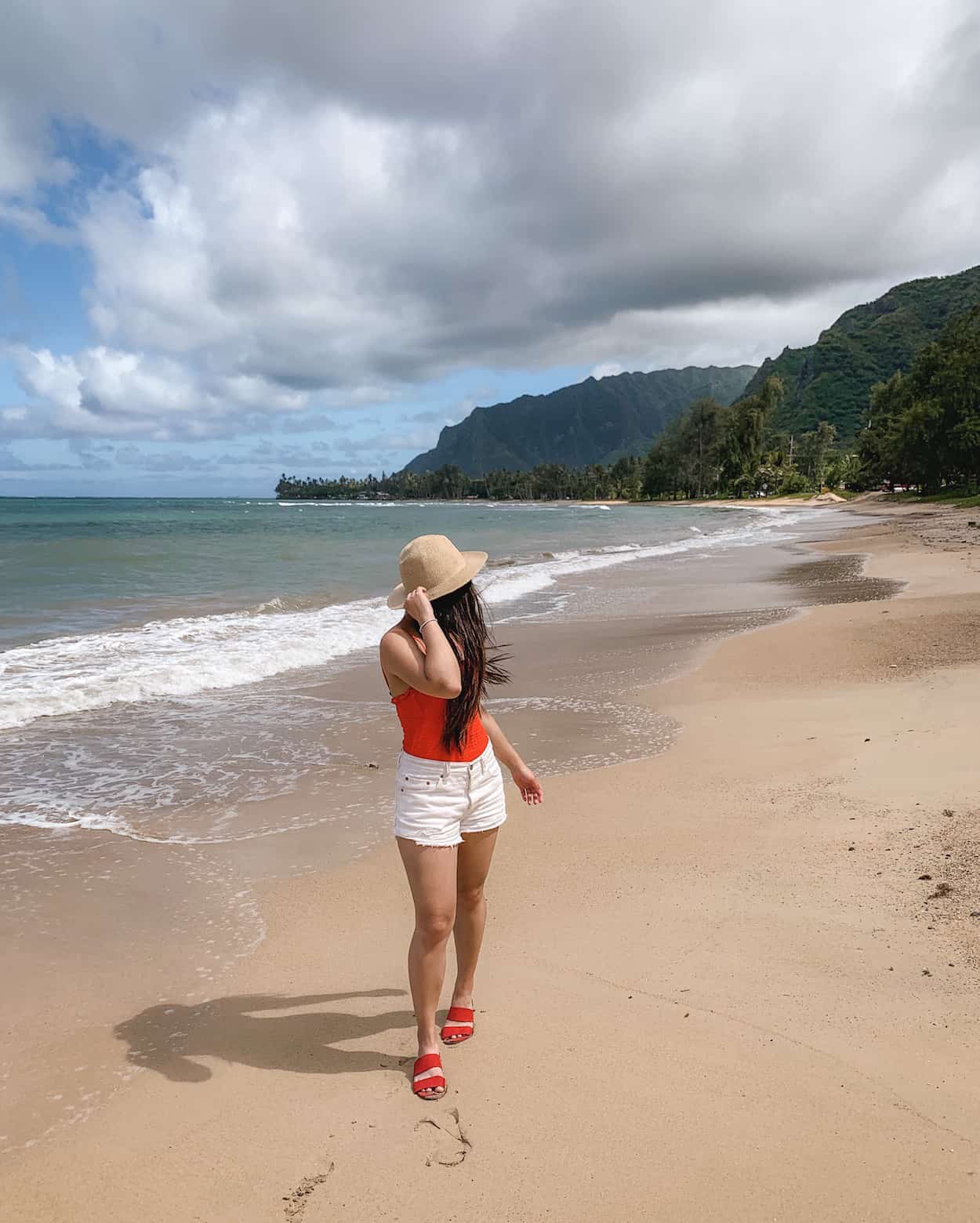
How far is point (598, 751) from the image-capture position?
6.48 metres

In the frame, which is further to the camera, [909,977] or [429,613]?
[909,977]

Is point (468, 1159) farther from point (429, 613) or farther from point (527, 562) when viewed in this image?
point (527, 562)

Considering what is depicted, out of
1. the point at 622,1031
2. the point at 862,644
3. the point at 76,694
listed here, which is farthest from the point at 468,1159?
the point at 862,644

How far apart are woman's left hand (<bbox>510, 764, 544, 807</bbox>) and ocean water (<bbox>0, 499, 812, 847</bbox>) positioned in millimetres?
2416

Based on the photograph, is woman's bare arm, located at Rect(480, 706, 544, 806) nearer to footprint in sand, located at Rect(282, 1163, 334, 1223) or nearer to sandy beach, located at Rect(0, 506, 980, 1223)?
sandy beach, located at Rect(0, 506, 980, 1223)

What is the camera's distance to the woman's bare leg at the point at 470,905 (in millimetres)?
2916

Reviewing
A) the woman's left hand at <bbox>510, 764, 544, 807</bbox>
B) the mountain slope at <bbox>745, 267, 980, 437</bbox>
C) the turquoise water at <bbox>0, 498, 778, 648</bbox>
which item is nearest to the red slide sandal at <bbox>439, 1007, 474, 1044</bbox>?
the woman's left hand at <bbox>510, 764, 544, 807</bbox>

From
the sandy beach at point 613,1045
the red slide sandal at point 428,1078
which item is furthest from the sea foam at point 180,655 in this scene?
the red slide sandal at point 428,1078

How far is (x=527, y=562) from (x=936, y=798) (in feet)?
75.5

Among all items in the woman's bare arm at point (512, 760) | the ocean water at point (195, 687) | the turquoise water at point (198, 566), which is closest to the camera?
the woman's bare arm at point (512, 760)

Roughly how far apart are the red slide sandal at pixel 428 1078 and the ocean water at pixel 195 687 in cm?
263

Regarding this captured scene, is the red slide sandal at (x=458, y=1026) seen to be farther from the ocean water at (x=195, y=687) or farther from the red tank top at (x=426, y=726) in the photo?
the ocean water at (x=195, y=687)

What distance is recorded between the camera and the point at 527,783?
317 centimetres

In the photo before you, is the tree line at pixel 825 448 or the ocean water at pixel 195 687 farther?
the tree line at pixel 825 448
